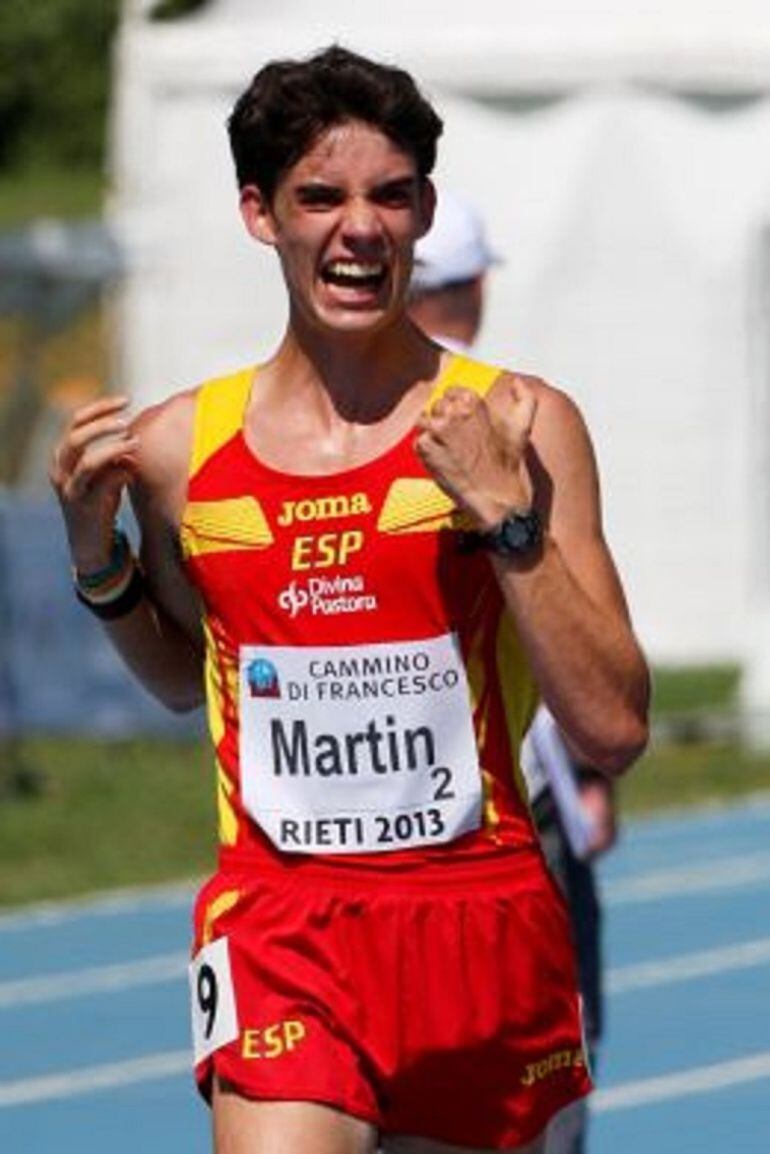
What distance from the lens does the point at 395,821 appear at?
5.54 metres

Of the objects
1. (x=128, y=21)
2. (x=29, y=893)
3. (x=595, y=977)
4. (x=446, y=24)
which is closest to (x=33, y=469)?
(x=128, y=21)

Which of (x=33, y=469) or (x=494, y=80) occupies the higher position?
(x=494, y=80)

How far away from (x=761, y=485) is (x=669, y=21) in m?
2.65

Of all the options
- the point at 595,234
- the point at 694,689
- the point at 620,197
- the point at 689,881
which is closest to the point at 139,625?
the point at 689,881

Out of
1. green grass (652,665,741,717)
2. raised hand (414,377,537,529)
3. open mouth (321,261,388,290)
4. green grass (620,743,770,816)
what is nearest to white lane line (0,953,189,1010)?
green grass (620,743,770,816)

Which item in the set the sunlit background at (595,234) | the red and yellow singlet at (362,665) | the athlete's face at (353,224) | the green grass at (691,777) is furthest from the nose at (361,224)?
the sunlit background at (595,234)

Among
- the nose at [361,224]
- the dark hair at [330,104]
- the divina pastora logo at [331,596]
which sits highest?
the dark hair at [330,104]

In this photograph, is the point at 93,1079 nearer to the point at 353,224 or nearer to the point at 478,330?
the point at 478,330

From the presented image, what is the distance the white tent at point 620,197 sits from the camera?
76.9ft

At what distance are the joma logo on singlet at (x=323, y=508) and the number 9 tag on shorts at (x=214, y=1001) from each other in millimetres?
548

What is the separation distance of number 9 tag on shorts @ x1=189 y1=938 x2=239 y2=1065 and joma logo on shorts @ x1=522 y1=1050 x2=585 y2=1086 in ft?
1.22

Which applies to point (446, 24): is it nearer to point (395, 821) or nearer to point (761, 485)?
point (761, 485)

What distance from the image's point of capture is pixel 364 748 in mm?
5570

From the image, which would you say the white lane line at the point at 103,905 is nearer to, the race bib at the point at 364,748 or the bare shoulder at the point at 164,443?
the bare shoulder at the point at 164,443
